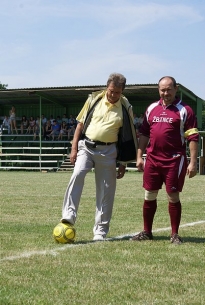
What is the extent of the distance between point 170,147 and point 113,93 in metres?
0.95

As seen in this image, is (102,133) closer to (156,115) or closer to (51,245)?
(156,115)

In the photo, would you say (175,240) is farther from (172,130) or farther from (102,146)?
(102,146)

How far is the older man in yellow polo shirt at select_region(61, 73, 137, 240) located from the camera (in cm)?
768

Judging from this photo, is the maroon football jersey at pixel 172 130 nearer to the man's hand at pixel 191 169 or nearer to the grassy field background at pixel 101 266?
the man's hand at pixel 191 169

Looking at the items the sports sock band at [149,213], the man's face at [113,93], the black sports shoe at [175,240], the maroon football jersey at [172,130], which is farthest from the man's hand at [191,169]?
the man's face at [113,93]

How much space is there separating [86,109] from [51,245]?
1793 mm

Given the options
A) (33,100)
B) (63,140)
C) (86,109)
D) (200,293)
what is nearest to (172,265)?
(200,293)

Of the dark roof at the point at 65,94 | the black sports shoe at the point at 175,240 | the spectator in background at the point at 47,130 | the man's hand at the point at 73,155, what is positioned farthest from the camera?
the spectator in background at the point at 47,130

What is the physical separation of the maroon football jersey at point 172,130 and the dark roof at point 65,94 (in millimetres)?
26333

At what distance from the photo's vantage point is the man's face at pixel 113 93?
7543 millimetres

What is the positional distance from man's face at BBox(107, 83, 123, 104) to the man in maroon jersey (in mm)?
453

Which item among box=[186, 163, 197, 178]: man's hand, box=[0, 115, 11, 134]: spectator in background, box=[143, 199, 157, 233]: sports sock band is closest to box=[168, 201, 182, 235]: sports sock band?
box=[143, 199, 157, 233]: sports sock band

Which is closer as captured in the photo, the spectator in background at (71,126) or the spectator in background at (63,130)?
the spectator in background at (71,126)

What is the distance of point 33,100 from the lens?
4288cm
